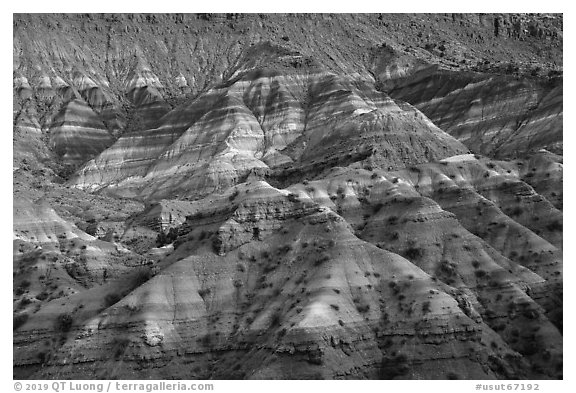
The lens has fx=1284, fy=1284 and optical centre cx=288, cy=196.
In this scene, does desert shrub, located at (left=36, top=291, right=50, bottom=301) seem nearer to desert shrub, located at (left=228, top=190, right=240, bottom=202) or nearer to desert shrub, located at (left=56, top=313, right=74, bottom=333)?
desert shrub, located at (left=56, top=313, right=74, bottom=333)

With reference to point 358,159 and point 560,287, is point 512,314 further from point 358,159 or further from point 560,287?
point 358,159

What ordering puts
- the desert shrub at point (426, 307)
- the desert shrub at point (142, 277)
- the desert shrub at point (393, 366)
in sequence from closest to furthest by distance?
the desert shrub at point (393, 366)
the desert shrub at point (426, 307)
the desert shrub at point (142, 277)

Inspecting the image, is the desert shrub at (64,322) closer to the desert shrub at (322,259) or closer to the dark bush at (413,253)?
the desert shrub at (322,259)

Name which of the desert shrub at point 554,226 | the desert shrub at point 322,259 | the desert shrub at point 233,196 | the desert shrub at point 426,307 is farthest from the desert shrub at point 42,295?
the desert shrub at point 554,226

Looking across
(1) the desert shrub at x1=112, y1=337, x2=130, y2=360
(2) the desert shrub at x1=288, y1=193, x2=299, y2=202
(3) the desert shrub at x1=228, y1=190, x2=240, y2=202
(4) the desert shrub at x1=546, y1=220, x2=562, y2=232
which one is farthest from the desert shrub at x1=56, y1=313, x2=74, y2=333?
(4) the desert shrub at x1=546, y1=220, x2=562, y2=232

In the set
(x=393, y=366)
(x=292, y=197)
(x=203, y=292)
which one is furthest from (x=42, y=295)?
(x=393, y=366)

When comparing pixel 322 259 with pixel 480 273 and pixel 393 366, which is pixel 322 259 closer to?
pixel 480 273
